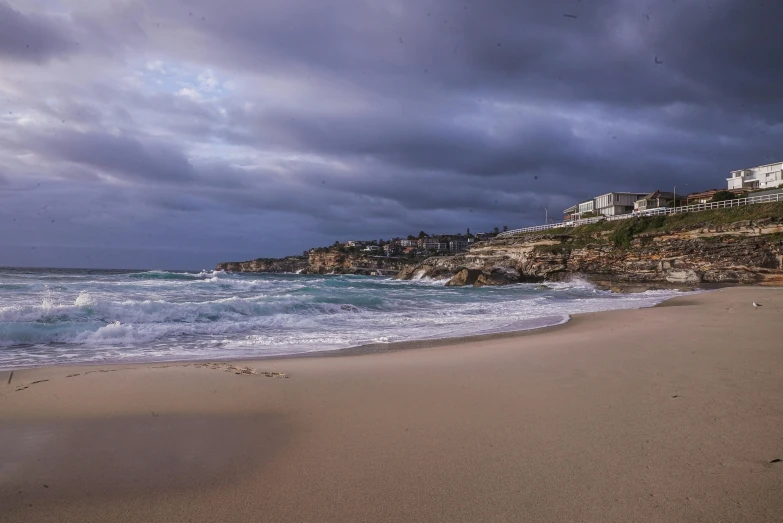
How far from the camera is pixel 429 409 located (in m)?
4.83

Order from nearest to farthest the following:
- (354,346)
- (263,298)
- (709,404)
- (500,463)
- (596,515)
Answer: (596,515) < (500,463) < (709,404) < (354,346) < (263,298)

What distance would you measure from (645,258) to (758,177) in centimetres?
4193

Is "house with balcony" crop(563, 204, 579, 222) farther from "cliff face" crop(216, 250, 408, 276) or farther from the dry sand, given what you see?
the dry sand

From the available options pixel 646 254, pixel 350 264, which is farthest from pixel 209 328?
pixel 350 264

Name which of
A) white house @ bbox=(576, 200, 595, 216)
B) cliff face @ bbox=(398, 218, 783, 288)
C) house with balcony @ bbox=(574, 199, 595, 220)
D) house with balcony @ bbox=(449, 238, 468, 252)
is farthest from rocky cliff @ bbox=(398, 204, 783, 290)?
house with balcony @ bbox=(449, 238, 468, 252)

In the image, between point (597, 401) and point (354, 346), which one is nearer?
point (597, 401)

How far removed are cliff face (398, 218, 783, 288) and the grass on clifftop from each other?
0.53 ft

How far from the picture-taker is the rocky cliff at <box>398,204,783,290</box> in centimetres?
3081

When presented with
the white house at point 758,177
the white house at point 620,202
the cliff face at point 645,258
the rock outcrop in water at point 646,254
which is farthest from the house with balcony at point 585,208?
the cliff face at point 645,258

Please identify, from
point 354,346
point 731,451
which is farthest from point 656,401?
point 354,346

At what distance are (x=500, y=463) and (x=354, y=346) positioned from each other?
21.5 feet

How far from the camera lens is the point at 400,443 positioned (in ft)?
12.6

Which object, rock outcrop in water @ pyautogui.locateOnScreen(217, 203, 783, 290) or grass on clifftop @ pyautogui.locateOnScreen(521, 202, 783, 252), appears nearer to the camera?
rock outcrop in water @ pyautogui.locateOnScreen(217, 203, 783, 290)

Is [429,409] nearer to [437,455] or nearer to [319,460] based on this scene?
[437,455]
